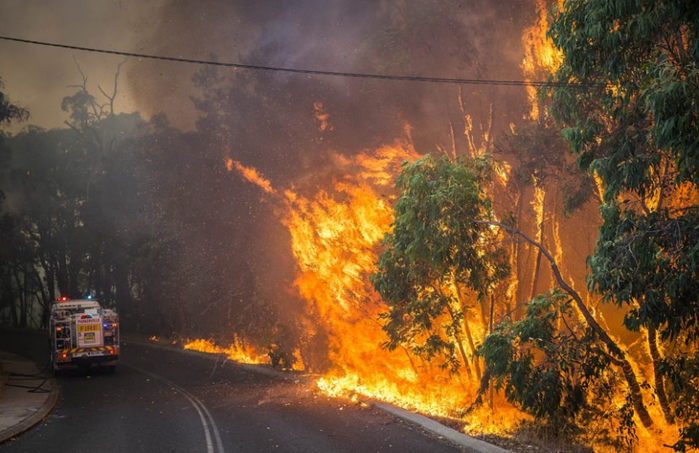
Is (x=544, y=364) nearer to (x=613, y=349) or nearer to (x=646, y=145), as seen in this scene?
(x=613, y=349)

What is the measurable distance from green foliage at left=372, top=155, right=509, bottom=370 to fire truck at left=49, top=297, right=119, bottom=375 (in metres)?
13.0

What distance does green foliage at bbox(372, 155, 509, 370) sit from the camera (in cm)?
1056

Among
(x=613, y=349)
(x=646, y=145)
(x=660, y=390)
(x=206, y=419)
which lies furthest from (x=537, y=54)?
(x=206, y=419)

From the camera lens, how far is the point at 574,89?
1043 cm

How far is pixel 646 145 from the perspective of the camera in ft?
30.2

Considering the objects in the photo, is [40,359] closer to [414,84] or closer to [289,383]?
[289,383]

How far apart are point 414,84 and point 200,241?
63.3ft

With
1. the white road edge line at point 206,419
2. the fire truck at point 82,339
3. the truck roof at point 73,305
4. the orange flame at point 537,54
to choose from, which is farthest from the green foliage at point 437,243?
the truck roof at point 73,305

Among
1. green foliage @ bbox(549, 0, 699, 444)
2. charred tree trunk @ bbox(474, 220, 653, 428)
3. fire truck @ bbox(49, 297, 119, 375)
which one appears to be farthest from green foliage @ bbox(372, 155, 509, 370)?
fire truck @ bbox(49, 297, 119, 375)

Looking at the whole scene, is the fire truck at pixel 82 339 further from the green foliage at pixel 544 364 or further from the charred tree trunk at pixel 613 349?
the charred tree trunk at pixel 613 349

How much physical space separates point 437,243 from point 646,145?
142 inches

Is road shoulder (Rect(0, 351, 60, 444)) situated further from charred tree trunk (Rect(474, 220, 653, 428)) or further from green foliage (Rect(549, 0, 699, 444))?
green foliage (Rect(549, 0, 699, 444))

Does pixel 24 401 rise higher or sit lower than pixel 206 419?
higher

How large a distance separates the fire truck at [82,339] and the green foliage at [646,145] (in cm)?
1830
